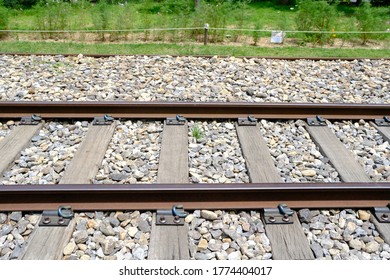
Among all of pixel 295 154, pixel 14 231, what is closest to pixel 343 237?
pixel 295 154

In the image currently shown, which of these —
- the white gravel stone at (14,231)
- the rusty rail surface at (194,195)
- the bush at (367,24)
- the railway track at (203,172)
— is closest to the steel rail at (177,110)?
the railway track at (203,172)

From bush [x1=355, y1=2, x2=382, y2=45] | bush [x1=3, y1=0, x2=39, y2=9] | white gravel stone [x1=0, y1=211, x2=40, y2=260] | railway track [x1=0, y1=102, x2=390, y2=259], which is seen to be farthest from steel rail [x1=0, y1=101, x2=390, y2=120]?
bush [x1=3, y1=0, x2=39, y2=9]

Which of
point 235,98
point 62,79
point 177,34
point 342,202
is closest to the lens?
point 342,202

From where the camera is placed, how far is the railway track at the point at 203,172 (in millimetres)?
3027

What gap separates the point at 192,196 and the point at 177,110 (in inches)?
67.7

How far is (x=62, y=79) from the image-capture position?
6.08 metres

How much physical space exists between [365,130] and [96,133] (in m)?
2.94

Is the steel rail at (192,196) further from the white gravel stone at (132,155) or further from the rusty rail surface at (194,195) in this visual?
the white gravel stone at (132,155)

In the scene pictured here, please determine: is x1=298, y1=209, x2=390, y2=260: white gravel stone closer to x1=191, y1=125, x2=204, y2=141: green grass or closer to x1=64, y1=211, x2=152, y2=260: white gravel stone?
x1=64, y1=211, x2=152, y2=260: white gravel stone

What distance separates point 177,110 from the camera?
482cm

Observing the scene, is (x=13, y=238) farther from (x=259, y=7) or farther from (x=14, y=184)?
(x=259, y=7)

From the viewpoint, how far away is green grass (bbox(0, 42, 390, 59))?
774 cm
